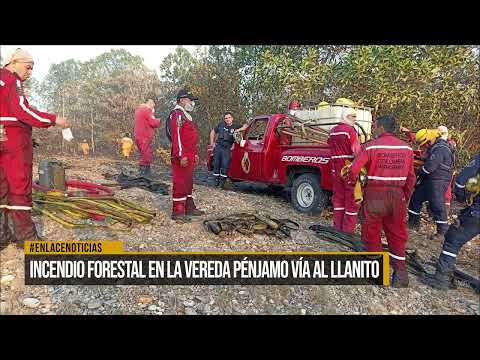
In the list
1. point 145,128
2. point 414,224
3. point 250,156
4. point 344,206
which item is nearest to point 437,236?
point 414,224

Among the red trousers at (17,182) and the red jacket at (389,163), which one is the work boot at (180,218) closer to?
the red trousers at (17,182)

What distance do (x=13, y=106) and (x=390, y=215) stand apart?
4.10 m

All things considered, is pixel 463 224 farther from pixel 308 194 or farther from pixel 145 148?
pixel 145 148

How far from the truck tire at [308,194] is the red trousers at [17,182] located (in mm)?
4141

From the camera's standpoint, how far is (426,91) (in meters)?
7.17

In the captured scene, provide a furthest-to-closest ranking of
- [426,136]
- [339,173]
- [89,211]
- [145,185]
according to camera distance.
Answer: [145,185] → [426,136] → [339,173] → [89,211]

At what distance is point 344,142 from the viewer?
16.0ft

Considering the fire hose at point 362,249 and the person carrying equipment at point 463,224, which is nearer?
the person carrying equipment at point 463,224

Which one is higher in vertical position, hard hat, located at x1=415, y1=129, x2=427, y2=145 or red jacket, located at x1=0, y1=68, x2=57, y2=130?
red jacket, located at x1=0, y1=68, x2=57, y2=130

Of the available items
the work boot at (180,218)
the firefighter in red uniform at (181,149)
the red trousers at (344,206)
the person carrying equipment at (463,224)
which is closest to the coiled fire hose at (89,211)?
the work boot at (180,218)

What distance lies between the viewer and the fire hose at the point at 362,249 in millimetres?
3680

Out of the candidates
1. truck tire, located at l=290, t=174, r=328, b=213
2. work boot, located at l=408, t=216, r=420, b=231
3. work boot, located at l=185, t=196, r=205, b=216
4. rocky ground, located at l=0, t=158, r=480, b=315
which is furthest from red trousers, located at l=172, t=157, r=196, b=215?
work boot, located at l=408, t=216, r=420, b=231

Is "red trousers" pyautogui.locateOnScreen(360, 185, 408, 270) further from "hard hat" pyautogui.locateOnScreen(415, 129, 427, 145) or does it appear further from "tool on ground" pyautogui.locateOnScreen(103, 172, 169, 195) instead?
"tool on ground" pyautogui.locateOnScreen(103, 172, 169, 195)

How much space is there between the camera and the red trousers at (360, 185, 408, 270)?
3387 mm
